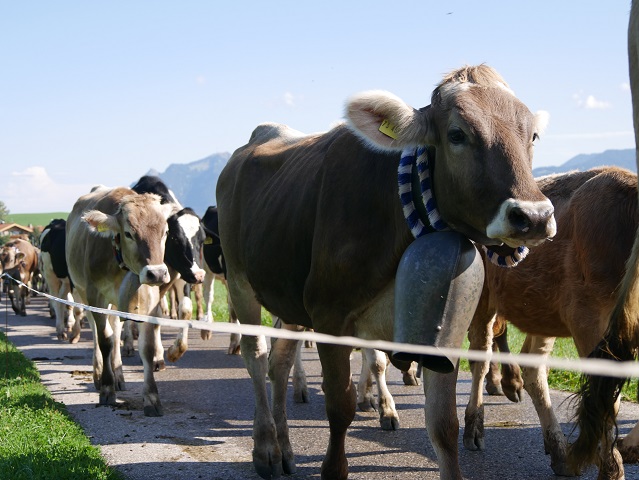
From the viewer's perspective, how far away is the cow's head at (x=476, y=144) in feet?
11.6

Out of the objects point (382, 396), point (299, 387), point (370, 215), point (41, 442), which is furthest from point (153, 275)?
point (370, 215)

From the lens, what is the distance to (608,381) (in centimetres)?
389

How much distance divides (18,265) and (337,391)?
2268cm

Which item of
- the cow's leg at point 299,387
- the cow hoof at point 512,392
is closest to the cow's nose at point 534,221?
the cow hoof at point 512,392

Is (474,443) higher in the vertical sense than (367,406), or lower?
higher

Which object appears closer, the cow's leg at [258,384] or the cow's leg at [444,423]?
the cow's leg at [444,423]

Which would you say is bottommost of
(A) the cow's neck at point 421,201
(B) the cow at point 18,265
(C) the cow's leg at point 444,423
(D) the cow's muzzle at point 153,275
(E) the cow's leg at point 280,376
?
(B) the cow at point 18,265

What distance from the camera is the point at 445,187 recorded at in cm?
398

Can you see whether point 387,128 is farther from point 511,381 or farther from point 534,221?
point 511,381

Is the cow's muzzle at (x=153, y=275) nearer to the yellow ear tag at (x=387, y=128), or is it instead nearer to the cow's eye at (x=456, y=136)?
the yellow ear tag at (x=387, y=128)

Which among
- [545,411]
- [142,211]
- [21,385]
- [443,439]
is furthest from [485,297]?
[21,385]

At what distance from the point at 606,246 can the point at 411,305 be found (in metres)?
2.12

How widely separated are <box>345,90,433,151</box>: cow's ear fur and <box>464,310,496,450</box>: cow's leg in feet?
9.53

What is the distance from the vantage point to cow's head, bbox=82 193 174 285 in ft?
28.0
